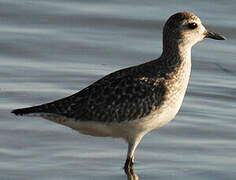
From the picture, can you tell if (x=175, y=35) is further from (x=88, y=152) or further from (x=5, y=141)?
(x=5, y=141)

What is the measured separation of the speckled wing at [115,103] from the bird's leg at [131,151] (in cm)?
32

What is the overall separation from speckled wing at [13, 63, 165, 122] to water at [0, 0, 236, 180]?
0.72m

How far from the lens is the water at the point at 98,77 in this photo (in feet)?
37.4

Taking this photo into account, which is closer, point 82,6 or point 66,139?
point 66,139

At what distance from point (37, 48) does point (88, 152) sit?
4.07 meters

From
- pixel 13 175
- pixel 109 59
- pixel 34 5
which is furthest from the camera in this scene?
pixel 34 5

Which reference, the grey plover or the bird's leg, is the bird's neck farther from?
the bird's leg

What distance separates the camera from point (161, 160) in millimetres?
11617

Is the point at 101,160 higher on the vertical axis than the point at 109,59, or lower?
lower

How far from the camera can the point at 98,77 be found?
14.4 meters

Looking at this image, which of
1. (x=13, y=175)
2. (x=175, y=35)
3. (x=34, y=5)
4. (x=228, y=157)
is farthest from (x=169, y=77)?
(x=34, y=5)

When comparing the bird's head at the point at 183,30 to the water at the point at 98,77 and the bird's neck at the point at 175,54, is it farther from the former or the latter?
the water at the point at 98,77

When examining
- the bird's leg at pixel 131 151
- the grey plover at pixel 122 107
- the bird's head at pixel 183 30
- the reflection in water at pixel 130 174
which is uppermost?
the bird's head at pixel 183 30

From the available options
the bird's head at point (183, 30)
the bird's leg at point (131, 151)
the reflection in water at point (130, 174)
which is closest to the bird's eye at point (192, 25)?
the bird's head at point (183, 30)
